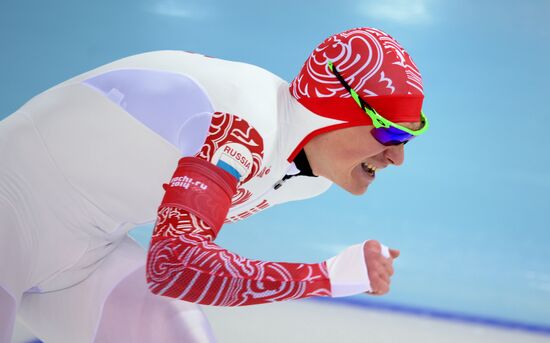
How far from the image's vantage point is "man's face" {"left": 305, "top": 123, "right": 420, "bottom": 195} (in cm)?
209

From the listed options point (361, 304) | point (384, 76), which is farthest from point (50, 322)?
point (361, 304)

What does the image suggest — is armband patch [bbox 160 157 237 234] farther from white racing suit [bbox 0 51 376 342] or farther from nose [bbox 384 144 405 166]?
nose [bbox 384 144 405 166]

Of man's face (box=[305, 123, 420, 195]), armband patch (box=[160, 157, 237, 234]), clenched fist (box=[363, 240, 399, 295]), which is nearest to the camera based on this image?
clenched fist (box=[363, 240, 399, 295])

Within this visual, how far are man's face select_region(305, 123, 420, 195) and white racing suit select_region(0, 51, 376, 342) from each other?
46 millimetres

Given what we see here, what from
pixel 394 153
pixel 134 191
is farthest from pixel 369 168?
pixel 134 191

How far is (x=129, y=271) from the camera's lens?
2.08 m

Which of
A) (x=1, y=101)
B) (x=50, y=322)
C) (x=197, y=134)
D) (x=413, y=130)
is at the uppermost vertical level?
(x=1, y=101)

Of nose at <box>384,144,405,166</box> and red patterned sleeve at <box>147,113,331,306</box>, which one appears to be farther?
nose at <box>384,144,405,166</box>

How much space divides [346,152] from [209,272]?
0.66 m

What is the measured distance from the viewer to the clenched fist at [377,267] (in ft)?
4.99

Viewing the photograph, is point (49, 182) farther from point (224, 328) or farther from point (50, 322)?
point (224, 328)

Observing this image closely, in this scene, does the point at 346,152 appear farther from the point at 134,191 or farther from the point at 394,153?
the point at 134,191

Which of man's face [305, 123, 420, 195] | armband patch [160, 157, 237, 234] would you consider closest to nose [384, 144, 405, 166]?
man's face [305, 123, 420, 195]

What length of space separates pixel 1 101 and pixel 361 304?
287 cm
